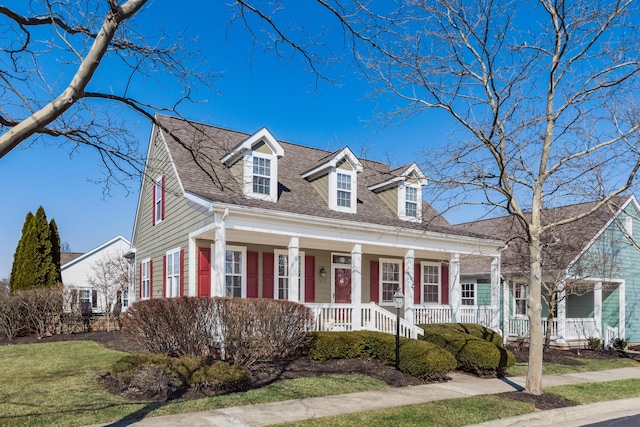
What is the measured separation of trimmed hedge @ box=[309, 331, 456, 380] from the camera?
10453mm

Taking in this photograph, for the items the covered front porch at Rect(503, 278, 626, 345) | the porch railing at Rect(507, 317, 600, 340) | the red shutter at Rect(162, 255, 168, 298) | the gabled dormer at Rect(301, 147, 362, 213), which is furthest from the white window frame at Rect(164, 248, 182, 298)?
the porch railing at Rect(507, 317, 600, 340)

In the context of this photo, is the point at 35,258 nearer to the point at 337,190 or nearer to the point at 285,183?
the point at 285,183

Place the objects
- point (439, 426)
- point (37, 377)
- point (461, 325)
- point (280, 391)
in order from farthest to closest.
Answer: point (461, 325)
point (37, 377)
point (280, 391)
point (439, 426)

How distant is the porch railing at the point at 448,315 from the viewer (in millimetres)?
15594

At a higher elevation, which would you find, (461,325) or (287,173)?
(287,173)

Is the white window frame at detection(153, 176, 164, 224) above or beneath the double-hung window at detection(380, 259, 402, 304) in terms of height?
above

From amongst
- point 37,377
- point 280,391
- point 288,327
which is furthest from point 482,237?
point 37,377

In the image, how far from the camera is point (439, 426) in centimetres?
697

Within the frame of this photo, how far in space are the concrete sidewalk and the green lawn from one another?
260mm

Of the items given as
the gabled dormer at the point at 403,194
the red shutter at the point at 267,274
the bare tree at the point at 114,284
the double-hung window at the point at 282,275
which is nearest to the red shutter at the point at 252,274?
the red shutter at the point at 267,274

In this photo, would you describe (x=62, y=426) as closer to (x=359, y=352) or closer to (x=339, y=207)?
(x=359, y=352)

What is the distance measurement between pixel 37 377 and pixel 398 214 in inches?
449

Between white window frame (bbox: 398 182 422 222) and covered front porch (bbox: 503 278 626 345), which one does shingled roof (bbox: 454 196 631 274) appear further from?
white window frame (bbox: 398 182 422 222)

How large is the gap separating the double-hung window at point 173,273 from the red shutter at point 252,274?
6.51ft
